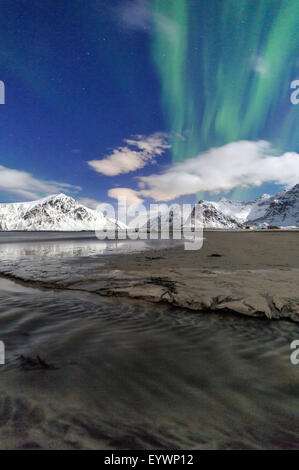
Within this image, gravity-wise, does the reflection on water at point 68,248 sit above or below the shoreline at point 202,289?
above

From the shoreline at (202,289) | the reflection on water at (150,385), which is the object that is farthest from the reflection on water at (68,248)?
the reflection on water at (150,385)

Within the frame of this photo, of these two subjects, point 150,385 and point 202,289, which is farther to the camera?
point 202,289

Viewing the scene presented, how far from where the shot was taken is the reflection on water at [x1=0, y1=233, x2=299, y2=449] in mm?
1371

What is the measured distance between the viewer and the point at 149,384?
191 centimetres

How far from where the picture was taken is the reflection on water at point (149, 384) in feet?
4.50

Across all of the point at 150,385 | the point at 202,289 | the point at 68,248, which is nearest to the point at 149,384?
the point at 150,385

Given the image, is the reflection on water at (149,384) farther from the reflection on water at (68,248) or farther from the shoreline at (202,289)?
the reflection on water at (68,248)

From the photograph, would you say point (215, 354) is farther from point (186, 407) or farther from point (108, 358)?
point (108, 358)

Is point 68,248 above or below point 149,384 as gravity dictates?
above

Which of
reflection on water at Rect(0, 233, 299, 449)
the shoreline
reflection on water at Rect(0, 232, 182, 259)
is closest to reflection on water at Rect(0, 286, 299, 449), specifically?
reflection on water at Rect(0, 233, 299, 449)

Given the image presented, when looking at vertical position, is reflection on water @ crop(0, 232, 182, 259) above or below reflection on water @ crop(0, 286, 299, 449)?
above

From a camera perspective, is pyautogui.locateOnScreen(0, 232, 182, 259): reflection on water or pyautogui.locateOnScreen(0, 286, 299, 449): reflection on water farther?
pyautogui.locateOnScreen(0, 232, 182, 259): reflection on water

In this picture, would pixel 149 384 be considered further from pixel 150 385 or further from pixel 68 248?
pixel 68 248

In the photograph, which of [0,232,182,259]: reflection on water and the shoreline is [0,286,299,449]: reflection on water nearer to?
the shoreline
